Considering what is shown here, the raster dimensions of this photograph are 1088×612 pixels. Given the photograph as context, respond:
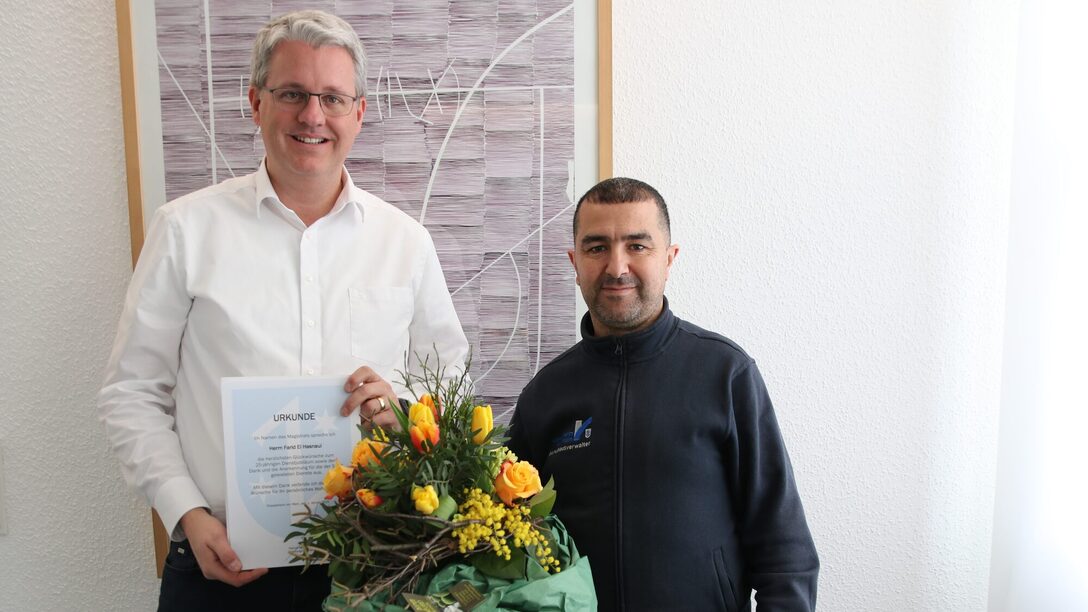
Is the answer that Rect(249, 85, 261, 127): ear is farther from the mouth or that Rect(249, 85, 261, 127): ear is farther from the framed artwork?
the framed artwork

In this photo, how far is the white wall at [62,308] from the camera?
171 centimetres

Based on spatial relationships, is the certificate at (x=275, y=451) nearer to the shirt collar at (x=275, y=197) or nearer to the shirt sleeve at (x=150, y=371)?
the shirt sleeve at (x=150, y=371)

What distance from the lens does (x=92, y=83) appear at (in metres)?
1.71

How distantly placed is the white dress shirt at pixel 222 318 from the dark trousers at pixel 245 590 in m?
0.13

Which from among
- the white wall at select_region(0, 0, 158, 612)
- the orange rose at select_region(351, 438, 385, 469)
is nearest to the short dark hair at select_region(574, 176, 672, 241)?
the orange rose at select_region(351, 438, 385, 469)

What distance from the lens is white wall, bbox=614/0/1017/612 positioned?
1.72 meters

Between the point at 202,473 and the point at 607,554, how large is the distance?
755 millimetres

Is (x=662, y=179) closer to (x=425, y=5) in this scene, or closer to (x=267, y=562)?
(x=425, y=5)

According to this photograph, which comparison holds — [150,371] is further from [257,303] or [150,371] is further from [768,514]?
[768,514]

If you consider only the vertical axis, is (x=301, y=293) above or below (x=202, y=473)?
above

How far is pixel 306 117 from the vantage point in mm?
1291

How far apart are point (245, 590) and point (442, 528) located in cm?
58

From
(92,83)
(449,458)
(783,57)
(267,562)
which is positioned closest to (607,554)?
(449,458)

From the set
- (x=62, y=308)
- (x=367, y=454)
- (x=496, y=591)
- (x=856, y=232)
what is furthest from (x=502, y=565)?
(x=62, y=308)
